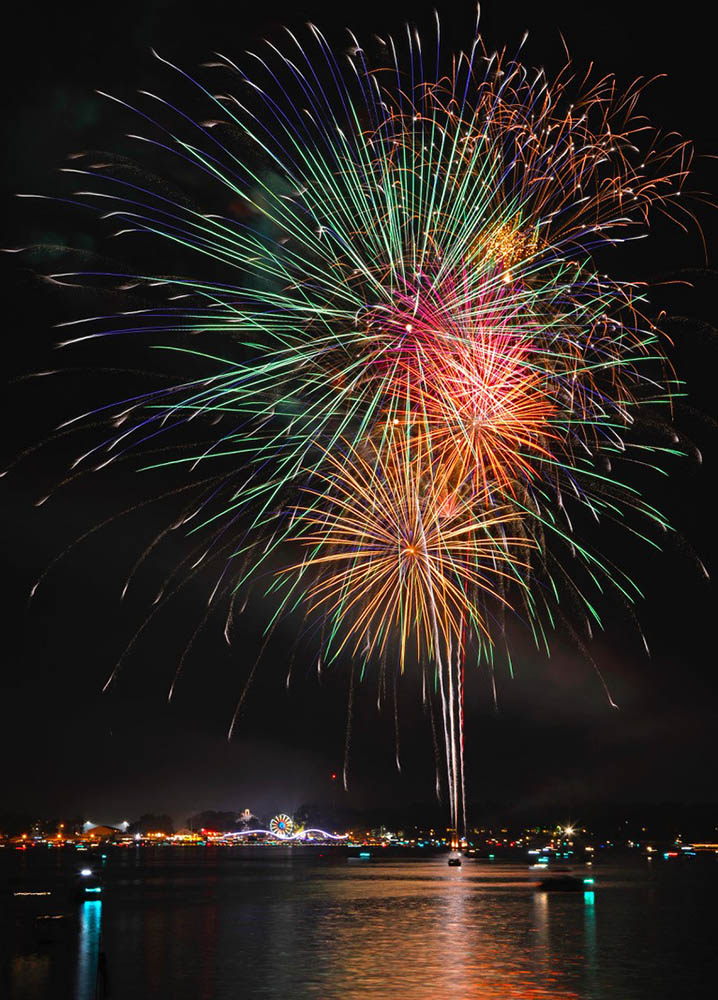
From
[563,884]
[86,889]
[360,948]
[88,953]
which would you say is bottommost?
[563,884]

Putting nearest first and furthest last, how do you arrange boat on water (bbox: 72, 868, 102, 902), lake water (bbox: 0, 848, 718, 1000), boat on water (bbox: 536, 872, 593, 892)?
lake water (bbox: 0, 848, 718, 1000) < boat on water (bbox: 72, 868, 102, 902) < boat on water (bbox: 536, 872, 593, 892)

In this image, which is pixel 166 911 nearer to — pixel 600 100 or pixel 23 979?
pixel 23 979

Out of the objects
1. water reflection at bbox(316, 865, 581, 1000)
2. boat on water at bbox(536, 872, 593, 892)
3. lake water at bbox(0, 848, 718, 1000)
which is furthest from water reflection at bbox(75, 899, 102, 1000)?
boat on water at bbox(536, 872, 593, 892)

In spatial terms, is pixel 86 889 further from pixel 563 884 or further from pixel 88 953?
pixel 88 953

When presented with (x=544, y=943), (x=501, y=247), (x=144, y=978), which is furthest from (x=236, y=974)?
(x=501, y=247)

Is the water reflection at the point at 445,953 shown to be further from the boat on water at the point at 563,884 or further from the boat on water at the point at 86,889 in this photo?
the boat on water at the point at 86,889

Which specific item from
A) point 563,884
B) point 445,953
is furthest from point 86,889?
point 445,953

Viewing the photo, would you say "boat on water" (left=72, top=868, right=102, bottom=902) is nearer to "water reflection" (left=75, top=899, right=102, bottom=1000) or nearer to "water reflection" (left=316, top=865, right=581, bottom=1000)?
"water reflection" (left=75, top=899, right=102, bottom=1000)

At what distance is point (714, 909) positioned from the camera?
84.2 meters

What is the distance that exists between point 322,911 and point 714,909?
31291 mm

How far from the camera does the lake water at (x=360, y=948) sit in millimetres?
37000

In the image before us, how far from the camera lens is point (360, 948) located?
49.5m

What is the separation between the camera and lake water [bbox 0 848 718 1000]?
121ft

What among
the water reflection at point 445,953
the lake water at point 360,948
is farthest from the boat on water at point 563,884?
the water reflection at point 445,953
